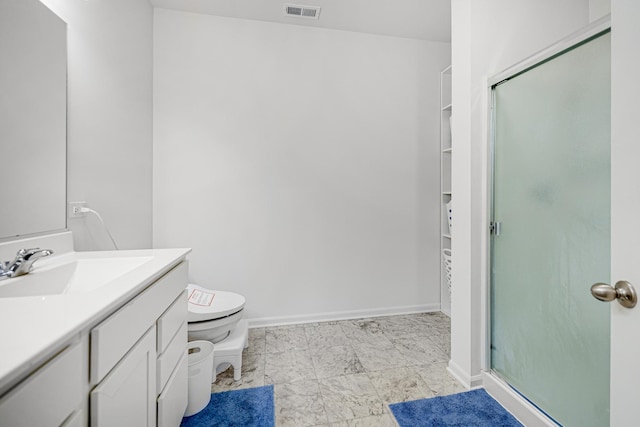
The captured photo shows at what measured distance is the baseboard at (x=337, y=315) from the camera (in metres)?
2.50

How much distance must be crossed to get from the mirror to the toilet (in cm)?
84

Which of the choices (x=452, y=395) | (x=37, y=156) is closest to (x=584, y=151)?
(x=452, y=395)

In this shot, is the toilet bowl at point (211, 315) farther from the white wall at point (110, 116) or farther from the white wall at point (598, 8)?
the white wall at point (598, 8)

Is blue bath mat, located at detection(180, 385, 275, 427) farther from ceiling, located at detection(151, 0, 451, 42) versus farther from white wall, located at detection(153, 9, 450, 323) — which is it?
ceiling, located at detection(151, 0, 451, 42)

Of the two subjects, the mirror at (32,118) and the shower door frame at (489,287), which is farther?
the shower door frame at (489,287)

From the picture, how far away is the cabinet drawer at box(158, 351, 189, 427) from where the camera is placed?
107 centimetres

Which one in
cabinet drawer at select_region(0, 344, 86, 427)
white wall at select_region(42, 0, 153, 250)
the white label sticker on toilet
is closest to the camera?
cabinet drawer at select_region(0, 344, 86, 427)

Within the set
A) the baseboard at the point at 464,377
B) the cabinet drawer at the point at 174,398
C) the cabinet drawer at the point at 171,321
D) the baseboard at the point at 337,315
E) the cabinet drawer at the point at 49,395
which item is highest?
the cabinet drawer at the point at 49,395

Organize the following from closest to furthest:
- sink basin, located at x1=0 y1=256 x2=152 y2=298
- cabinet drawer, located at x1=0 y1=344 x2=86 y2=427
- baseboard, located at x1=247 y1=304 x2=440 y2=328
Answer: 1. cabinet drawer, located at x1=0 y1=344 x2=86 y2=427
2. sink basin, located at x1=0 y1=256 x2=152 y2=298
3. baseboard, located at x1=247 y1=304 x2=440 y2=328
